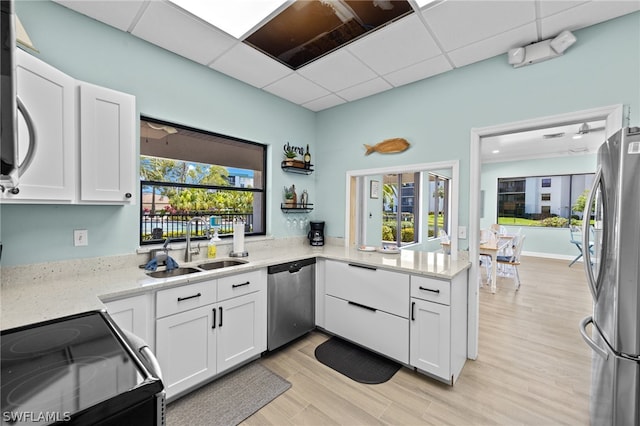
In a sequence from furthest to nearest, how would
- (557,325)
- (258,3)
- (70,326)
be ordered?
(557,325) < (258,3) < (70,326)

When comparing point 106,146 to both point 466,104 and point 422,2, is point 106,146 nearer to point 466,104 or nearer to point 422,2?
point 422,2

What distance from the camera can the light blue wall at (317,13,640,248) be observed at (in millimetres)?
1900

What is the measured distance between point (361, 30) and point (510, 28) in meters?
1.11

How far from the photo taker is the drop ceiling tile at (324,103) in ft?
10.8

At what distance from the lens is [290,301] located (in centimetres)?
260

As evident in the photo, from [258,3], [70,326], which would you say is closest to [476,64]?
[258,3]

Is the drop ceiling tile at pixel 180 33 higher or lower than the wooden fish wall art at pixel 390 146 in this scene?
higher

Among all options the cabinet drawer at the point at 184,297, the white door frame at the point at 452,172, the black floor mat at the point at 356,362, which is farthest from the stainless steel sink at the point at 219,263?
the white door frame at the point at 452,172

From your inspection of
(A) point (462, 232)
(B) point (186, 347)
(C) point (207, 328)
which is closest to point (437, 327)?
(A) point (462, 232)

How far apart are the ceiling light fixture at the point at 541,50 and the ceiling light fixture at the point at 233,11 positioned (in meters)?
1.89

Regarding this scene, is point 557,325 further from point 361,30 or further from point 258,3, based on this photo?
point 258,3

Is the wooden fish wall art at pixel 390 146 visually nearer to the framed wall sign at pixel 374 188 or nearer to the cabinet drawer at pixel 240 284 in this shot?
the framed wall sign at pixel 374 188

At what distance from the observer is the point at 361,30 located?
2064mm

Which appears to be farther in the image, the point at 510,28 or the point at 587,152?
the point at 587,152
